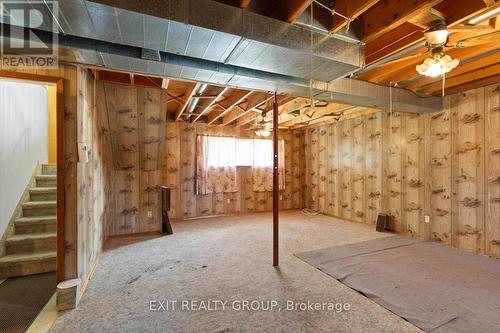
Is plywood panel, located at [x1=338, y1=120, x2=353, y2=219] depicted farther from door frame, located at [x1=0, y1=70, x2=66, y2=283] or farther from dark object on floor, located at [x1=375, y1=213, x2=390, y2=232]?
door frame, located at [x1=0, y1=70, x2=66, y2=283]

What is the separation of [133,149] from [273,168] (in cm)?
238

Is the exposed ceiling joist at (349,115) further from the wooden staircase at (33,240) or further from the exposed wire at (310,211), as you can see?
the wooden staircase at (33,240)

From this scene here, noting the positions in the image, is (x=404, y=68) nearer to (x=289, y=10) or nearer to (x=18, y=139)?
(x=289, y=10)

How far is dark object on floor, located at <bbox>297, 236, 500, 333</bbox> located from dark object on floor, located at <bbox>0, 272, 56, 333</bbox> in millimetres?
2827

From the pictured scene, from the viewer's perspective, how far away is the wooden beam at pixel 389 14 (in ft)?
5.33

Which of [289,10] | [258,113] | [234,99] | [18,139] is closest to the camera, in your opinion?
[289,10]

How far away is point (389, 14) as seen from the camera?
184cm

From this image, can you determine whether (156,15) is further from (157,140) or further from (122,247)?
(122,247)

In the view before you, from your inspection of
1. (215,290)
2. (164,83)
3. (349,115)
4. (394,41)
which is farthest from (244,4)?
(349,115)

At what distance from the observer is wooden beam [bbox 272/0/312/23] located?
5.32ft

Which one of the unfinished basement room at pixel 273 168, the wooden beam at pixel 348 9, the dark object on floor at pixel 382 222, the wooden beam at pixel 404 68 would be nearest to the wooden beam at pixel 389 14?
the unfinished basement room at pixel 273 168

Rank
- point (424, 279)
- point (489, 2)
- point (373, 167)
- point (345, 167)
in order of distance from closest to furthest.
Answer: point (489, 2) → point (424, 279) → point (373, 167) → point (345, 167)

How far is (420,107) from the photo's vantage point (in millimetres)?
3588

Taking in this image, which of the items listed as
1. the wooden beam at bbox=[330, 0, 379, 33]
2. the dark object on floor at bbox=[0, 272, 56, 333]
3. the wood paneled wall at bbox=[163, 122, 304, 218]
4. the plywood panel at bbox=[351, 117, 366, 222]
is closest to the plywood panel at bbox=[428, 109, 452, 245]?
the plywood panel at bbox=[351, 117, 366, 222]
